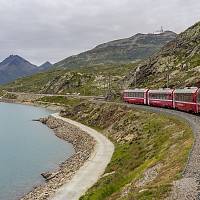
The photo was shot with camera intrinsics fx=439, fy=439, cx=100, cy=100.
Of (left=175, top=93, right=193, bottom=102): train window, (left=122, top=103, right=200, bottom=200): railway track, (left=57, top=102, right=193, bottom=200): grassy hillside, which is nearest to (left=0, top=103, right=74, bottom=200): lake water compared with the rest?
(left=57, top=102, right=193, bottom=200): grassy hillside

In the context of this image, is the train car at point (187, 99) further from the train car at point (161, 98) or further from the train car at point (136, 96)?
the train car at point (136, 96)

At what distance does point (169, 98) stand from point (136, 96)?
28.5 metres

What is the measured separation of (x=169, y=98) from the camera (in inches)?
3339

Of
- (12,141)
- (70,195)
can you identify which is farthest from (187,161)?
(12,141)

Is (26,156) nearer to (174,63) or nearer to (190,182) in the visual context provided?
(190,182)

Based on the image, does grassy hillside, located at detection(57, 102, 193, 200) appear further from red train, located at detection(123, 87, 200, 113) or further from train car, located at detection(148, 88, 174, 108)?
train car, located at detection(148, 88, 174, 108)

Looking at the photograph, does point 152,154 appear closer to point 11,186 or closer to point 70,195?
point 70,195

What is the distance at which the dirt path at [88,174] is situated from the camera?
42412mm

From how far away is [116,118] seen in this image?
9300 cm

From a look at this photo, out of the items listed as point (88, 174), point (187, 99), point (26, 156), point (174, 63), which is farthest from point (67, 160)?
point (174, 63)

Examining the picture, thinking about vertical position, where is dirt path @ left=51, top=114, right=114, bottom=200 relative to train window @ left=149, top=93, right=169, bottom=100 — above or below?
below

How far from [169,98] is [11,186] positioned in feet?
131

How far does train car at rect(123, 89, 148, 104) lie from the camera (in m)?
106

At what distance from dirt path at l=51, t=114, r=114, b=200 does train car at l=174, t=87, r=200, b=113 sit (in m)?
13.5
